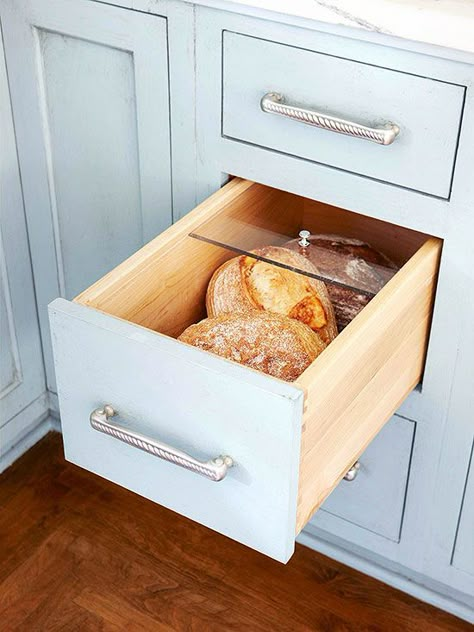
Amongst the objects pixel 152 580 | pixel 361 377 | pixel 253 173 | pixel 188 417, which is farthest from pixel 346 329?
pixel 152 580

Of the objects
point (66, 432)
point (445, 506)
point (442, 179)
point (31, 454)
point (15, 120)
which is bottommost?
point (31, 454)

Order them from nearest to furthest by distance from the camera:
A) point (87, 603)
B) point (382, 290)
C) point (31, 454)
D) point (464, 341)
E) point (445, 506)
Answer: point (382, 290)
point (464, 341)
point (445, 506)
point (87, 603)
point (31, 454)

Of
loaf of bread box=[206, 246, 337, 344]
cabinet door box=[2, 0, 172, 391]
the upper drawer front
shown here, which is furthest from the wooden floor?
the upper drawer front

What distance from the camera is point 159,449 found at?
3.02 feet

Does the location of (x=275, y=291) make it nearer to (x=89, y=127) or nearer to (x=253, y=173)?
(x=253, y=173)

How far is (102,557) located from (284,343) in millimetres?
571

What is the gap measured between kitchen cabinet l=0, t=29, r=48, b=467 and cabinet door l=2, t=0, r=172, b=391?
0.05 ft

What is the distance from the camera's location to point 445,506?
1.26 meters

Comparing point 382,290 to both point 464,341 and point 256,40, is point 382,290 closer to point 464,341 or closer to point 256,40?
point 464,341

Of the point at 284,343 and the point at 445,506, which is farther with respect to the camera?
the point at 445,506

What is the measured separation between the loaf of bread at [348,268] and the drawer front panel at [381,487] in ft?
0.60

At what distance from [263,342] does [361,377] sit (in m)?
0.11

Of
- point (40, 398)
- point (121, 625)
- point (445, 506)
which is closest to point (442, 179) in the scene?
point (445, 506)

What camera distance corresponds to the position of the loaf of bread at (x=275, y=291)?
110 cm
